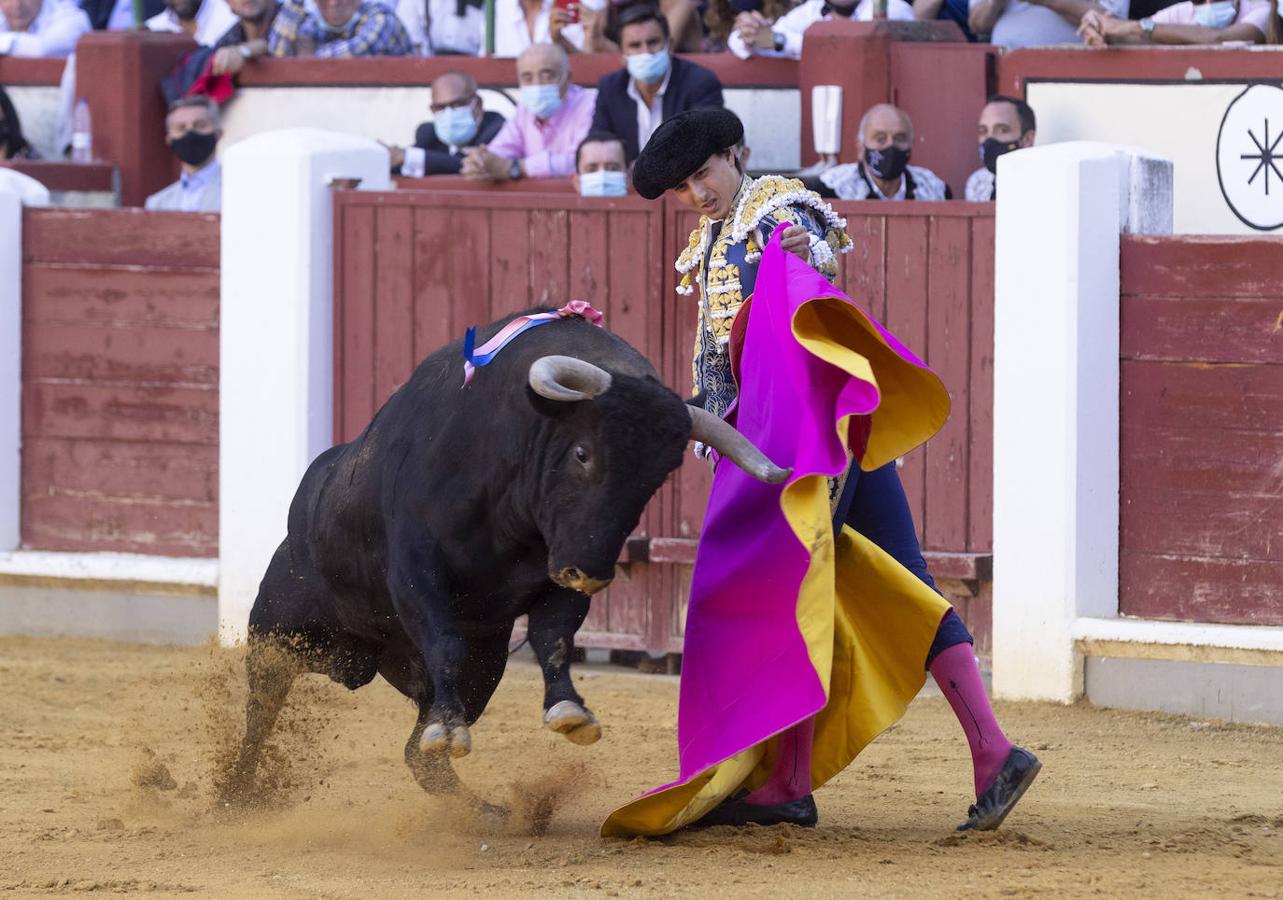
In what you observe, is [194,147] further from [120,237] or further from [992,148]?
[992,148]

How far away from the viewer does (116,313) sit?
7.65m

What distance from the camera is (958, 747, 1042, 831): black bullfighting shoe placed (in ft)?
13.5

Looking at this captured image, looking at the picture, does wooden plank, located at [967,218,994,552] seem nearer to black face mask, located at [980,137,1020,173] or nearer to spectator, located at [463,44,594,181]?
black face mask, located at [980,137,1020,173]

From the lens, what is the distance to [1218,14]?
7.45 metres

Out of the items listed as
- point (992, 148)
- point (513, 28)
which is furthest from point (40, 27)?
point (992, 148)

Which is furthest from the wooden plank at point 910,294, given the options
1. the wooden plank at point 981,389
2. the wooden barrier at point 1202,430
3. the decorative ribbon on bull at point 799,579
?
the decorative ribbon on bull at point 799,579

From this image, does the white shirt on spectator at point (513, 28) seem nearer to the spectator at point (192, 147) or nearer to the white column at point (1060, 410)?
the spectator at point (192, 147)

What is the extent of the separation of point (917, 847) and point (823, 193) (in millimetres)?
3502

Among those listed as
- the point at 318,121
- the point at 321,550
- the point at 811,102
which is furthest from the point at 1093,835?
the point at 318,121

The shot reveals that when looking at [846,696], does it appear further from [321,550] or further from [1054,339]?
[1054,339]

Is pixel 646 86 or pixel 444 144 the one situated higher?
pixel 646 86

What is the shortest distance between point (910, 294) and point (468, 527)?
9.12 ft

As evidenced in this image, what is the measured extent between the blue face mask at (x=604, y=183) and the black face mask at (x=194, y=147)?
205 cm

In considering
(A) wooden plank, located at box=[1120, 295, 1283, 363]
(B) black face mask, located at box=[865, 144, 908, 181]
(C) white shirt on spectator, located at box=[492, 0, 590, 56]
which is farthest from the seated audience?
(A) wooden plank, located at box=[1120, 295, 1283, 363]
